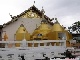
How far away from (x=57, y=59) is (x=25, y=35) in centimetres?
597

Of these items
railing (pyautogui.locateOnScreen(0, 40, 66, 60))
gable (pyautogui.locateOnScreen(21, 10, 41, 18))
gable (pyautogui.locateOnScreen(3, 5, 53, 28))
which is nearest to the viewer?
railing (pyautogui.locateOnScreen(0, 40, 66, 60))

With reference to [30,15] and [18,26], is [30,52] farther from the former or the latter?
[30,15]

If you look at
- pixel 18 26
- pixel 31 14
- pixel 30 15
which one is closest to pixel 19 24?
pixel 18 26

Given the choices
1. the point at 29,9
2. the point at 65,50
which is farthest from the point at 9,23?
the point at 65,50

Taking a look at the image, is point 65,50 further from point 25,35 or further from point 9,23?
point 9,23

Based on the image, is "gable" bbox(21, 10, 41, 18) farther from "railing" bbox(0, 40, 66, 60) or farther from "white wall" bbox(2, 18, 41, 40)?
"railing" bbox(0, 40, 66, 60)

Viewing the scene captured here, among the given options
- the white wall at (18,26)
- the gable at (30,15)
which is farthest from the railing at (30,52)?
the gable at (30,15)

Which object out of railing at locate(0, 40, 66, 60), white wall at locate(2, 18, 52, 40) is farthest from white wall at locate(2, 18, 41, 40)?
railing at locate(0, 40, 66, 60)

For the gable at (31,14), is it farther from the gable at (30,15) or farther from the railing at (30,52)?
the railing at (30,52)

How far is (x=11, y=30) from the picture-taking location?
64.5 ft

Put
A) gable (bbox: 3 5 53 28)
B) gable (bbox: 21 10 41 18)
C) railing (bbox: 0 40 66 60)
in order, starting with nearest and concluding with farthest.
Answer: railing (bbox: 0 40 66 60) → gable (bbox: 3 5 53 28) → gable (bbox: 21 10 41 18)

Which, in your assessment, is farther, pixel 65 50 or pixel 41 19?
pixel 41 19

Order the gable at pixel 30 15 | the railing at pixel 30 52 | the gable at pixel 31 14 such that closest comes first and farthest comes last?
the railing at pixel 30 52, the gable at pixel 31 14, the gable at pixel 30 15

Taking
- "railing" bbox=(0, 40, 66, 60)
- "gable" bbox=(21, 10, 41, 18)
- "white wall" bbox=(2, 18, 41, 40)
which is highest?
"gable" bbox=(21, 10, 41, 18)
